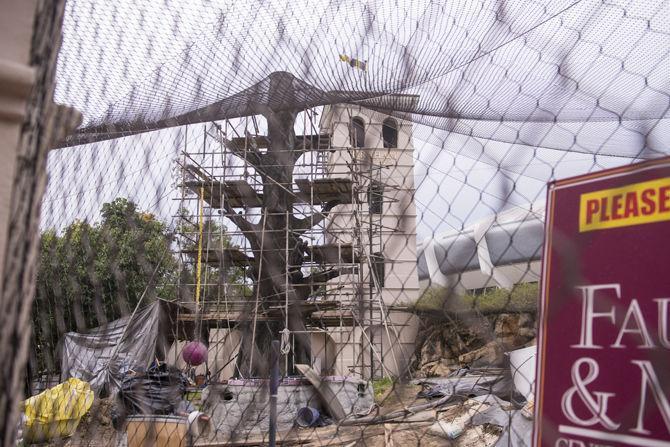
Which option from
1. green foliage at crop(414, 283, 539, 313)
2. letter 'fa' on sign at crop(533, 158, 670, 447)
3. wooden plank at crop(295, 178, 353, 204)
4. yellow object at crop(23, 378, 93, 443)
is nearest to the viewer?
letter 'fa' on sign at crop(533, 158, 670, 447)

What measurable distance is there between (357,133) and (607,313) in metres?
0.96

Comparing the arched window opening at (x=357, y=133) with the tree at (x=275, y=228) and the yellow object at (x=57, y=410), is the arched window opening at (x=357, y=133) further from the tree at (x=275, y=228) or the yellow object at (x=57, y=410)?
the yellow object at (x=57, y=410)

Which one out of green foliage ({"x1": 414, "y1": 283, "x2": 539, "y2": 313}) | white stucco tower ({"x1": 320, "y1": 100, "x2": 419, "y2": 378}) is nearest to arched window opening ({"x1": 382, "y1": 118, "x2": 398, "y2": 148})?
white stucco tower ({"x1": 320, "y1": 100, "x2": 419, "y2": 378})

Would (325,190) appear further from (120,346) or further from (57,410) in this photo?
(120,346)

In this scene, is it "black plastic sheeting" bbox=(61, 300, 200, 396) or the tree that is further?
"black plastic sheeting" bbox=(61, 300, 200, 396)

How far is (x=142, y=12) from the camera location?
154cm

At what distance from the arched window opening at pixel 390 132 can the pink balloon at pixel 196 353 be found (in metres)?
1.16

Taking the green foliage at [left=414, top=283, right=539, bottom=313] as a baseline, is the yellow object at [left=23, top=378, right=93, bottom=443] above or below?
below

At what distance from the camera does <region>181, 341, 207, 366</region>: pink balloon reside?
229cm

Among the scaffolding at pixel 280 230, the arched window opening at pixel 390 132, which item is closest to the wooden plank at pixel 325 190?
the scaffolding at pixel 280 230

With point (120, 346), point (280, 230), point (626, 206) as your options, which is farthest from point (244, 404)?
point (120, 346)

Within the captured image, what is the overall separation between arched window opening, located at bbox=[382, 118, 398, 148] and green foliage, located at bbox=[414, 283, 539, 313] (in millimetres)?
366

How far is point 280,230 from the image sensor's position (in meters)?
2.02

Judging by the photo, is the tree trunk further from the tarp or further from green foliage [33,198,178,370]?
the tarp
